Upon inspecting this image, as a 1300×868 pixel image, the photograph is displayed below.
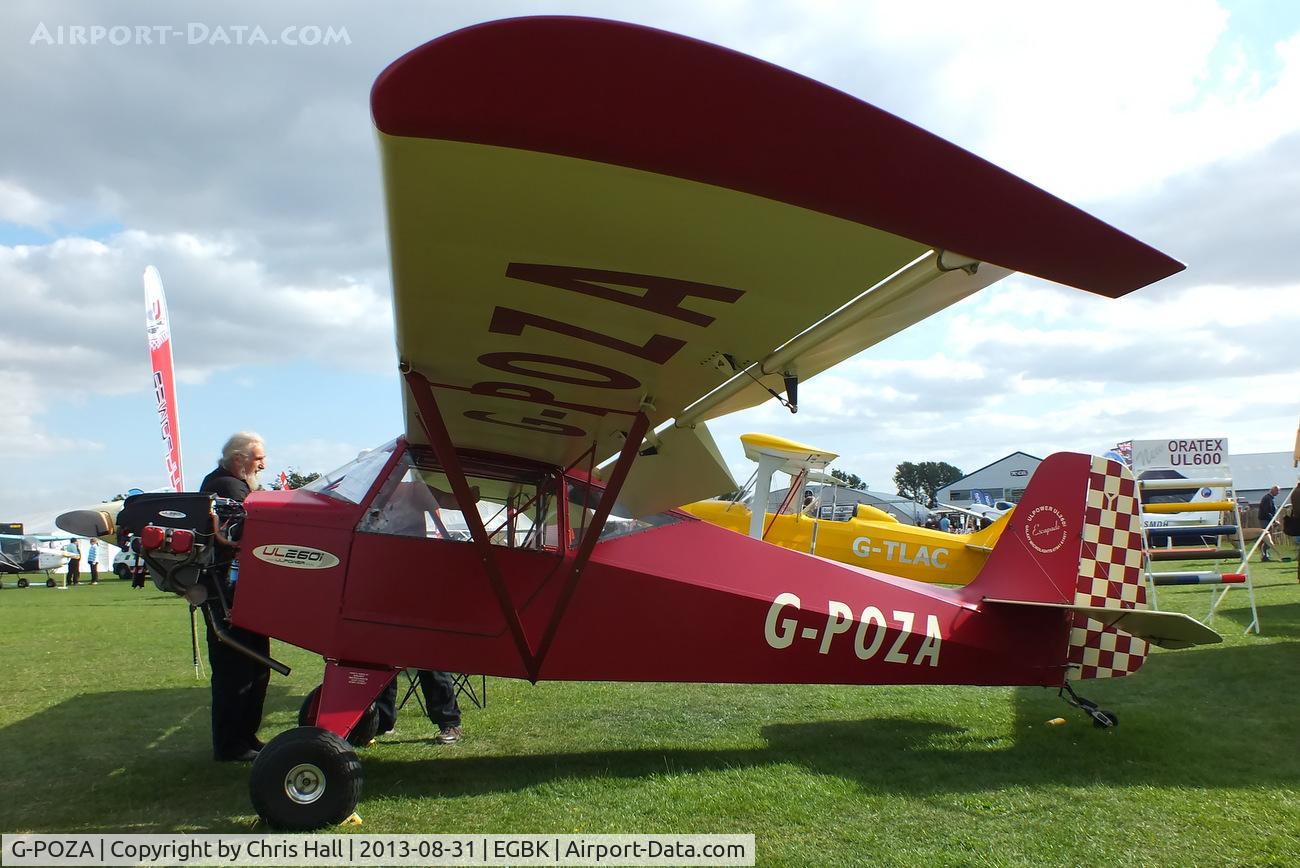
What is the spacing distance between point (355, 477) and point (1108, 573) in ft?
16.1

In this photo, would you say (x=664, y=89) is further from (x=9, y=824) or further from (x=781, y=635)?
(x=9, y=824)

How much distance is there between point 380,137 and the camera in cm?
155

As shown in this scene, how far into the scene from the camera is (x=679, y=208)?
1.88 m

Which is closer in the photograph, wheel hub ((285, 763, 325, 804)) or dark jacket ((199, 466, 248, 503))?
wheel hub ((285, 763, 325, 804))

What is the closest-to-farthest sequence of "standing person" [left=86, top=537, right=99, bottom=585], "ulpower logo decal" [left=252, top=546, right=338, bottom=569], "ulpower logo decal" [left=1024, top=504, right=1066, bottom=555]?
"ulpower logo decal" [left=252, top=546, right=338, bottom=569], "ulpower logo decal" [left=1024, top=504, right=1066, bottom=555], "standing person" [left=86, top=537, right=99, bottom=585]

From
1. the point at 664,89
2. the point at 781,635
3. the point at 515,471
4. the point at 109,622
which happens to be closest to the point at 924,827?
the point at 781,635

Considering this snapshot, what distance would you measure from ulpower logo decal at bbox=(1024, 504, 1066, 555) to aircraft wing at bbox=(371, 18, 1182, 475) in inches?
135

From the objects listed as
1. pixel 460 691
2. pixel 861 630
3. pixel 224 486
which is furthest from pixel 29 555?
pixel 861 630

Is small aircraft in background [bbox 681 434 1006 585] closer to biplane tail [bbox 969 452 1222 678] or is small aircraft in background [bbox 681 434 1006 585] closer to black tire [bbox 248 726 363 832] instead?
biplane tail [bbox 969 452 1222 678]

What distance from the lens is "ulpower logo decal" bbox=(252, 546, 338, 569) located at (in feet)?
14.0

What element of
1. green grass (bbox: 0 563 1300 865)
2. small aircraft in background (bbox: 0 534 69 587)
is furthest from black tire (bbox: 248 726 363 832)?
small aircraft in background (bbox: 0 534 69 587)

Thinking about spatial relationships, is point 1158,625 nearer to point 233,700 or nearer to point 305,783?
point 305,783

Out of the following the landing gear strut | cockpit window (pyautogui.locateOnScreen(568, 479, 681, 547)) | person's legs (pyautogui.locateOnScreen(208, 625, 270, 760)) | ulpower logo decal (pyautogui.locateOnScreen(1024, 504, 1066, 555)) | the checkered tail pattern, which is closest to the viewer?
cockpit window (pyautogui.locateOnScreen(568, 479, 681, 547))

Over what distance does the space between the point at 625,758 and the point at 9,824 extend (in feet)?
10.5
